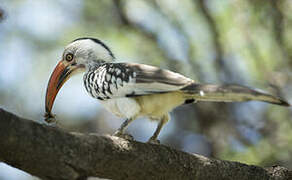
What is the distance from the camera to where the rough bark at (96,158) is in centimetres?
349

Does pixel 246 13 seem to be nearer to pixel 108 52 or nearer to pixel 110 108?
pixel 108 52

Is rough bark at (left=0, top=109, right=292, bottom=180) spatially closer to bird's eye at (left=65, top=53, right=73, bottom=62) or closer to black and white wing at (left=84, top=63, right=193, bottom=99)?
black and white wing at (left=84, top=63, right=193, bottom=99)

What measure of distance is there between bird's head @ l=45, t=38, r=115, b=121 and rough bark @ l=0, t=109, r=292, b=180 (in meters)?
1.93

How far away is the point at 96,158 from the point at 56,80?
7.22ft

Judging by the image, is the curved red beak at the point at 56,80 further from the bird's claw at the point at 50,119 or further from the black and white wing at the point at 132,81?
the black and white wing at the point at 132,81

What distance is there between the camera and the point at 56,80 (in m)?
5.86

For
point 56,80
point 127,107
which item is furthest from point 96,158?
point 56,80

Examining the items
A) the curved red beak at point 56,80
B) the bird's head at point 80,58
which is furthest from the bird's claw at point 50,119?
the bird's head at point 80,58

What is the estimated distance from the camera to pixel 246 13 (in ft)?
27.7

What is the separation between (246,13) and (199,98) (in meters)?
3.99

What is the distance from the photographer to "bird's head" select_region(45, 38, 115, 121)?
19.5 feet

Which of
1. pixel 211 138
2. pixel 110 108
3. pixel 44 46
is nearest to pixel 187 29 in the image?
pixel 211 138

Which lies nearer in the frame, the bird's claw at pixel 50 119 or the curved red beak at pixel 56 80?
the bird's claw at pixel 50 119

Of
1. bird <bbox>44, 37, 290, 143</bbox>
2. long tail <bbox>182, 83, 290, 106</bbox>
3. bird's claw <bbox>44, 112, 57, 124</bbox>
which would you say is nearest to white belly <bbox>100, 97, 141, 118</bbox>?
bird <bbox>44, 37, 290, 143</bbox>
